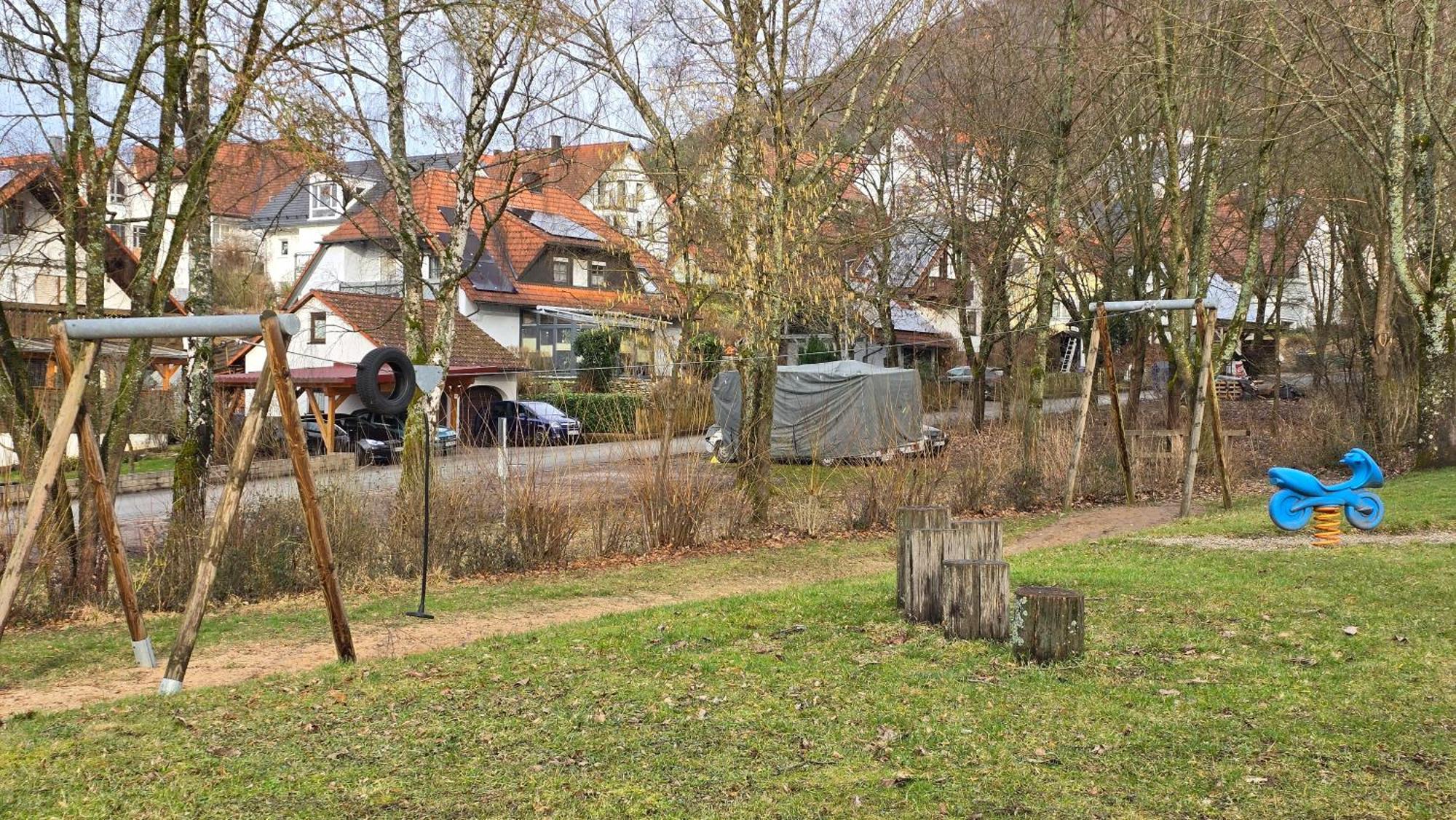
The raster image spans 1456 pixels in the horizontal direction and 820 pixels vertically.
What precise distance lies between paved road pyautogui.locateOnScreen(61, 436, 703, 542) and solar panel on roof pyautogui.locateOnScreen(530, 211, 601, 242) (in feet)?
112

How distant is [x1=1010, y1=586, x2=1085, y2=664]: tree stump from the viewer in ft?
24.8

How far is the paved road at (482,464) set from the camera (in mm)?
14234

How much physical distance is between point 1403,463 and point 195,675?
2171 cm

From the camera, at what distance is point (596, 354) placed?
43500 millimetres

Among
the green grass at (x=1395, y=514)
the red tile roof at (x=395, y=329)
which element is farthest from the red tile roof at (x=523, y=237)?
the green grass at (x=1395, y=514)

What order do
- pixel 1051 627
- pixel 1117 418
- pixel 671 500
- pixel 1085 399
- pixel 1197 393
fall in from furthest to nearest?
pixel 1117 418 → pixel 1085 399 → pixel 671 500 → pixel 1197 393 → pixel 1051 627

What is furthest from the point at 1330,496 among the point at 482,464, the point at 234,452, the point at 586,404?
the point at 586,404

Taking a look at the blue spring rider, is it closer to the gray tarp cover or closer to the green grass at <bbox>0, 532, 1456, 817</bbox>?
the green grass at <bbox>0, 532, 1456, 817</bbox>

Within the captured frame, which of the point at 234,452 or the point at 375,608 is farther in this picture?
the point at 375,608

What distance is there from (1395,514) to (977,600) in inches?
366

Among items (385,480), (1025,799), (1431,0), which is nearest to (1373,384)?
(1431,0)

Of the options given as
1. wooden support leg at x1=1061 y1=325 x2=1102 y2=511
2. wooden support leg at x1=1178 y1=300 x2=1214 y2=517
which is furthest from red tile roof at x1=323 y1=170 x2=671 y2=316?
wooden support leg at x1=1178 y1=300 x2=1214 y2=517

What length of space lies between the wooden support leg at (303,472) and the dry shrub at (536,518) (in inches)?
265

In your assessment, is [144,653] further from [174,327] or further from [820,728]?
[820,728]
